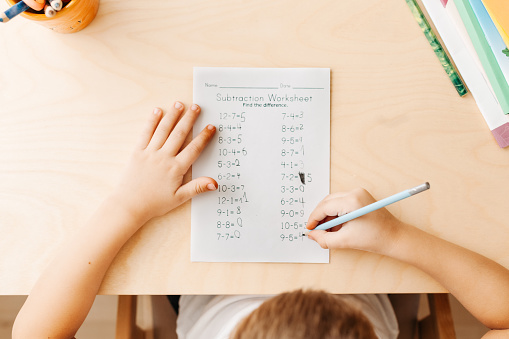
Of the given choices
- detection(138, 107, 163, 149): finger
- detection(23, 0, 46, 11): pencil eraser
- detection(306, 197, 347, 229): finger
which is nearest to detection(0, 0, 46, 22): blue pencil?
detection(23, 0, 46, 11): pencil eraser

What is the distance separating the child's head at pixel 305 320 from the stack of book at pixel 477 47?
0.35 meters

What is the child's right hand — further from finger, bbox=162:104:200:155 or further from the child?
finger, bbox=162:104:200:155

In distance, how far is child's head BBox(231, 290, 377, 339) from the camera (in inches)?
16.7

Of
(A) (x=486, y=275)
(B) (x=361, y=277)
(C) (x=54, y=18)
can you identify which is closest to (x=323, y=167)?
(B) (x=361, y=277)

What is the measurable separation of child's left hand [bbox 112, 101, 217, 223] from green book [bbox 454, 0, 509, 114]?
367 millimetres

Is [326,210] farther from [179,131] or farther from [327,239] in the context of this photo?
[179,131]

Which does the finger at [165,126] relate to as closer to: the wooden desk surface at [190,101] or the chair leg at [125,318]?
the wooden desk surface at [190,101]

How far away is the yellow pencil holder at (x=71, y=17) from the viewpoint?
1.70 ft

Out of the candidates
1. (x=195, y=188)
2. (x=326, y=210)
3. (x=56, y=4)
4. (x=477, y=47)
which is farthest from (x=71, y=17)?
(x=477, y=47)

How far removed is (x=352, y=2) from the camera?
0.60m

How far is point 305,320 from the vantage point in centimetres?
43

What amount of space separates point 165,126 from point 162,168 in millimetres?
60

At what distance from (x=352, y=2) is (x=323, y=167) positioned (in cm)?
24

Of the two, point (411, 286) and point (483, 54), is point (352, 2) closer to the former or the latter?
point (483, 54)
